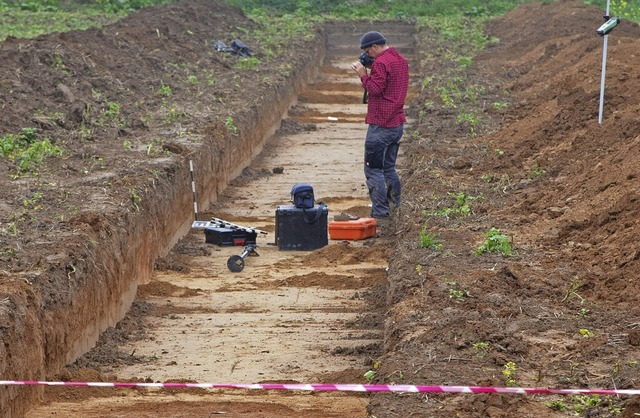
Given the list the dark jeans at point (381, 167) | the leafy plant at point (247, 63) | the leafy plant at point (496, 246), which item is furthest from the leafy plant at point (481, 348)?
the leafy plant at point (247, 63)

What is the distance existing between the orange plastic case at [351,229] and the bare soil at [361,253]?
23 centimetres

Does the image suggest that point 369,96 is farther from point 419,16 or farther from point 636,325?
point 419,16

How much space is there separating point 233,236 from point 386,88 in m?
2.30

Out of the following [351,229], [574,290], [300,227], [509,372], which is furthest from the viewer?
[351,229]

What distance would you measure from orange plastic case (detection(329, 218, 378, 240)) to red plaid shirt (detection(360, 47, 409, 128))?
3.75 feet

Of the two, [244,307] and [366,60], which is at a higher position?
[366,60]

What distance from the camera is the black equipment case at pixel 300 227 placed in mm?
12664

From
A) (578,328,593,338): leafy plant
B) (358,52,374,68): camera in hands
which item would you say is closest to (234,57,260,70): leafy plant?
(358,52,374,68): camera in hands

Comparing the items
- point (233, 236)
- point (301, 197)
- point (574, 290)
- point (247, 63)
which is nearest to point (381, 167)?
point (301, 197)

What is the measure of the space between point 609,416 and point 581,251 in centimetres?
362

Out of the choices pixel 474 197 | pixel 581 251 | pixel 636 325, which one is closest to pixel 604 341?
pixel 636 325

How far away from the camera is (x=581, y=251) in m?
9.84

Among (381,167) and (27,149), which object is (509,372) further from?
(27,149)

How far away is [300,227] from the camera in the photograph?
12703 mm
